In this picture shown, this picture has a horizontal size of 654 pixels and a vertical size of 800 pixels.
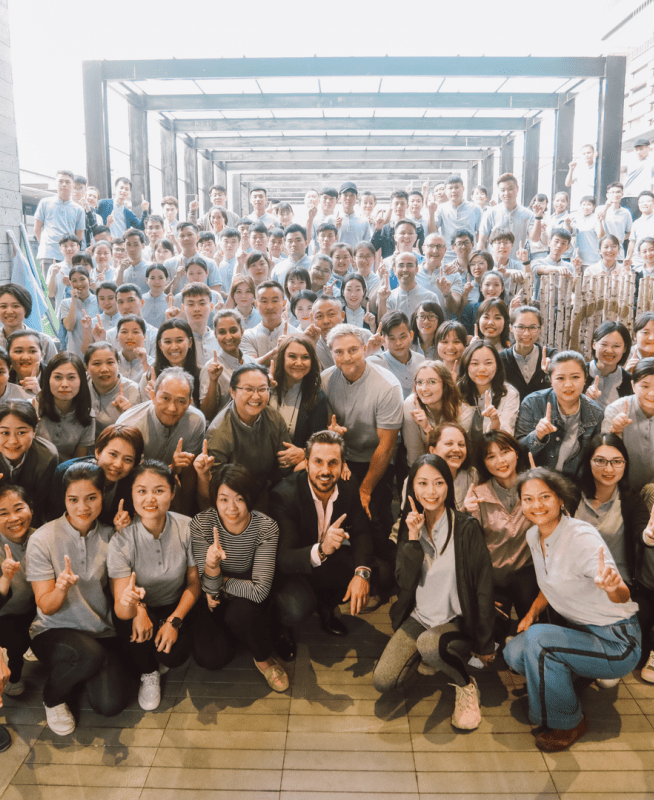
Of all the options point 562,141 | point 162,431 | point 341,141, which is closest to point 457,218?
point 562,141

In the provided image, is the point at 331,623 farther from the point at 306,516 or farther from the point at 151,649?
the point at 151,649

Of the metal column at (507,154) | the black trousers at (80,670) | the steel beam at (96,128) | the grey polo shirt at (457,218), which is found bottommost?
the black trousers at (80,670)

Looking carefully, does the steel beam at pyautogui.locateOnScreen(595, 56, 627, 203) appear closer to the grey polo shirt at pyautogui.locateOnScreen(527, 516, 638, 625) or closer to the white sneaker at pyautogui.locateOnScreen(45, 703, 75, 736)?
the grey polo shirt at pyautogui.locateOnScreen(527, 516, 638, 625)

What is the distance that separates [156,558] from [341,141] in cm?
1154

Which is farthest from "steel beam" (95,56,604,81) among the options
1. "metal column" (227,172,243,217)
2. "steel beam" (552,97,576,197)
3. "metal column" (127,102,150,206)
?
"metal column" (227,172,243,217)

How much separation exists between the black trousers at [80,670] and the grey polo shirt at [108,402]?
1.35 metres

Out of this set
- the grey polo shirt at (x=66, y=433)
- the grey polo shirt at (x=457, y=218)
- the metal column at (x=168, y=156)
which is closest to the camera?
the grey polo shirt at (x=66, y=433)

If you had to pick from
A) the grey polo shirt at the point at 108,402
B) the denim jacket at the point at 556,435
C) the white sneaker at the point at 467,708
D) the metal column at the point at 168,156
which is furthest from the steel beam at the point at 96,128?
the white sneaker at the point at 467,708

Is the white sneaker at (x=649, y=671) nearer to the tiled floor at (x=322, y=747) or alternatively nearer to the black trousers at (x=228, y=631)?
the tiled floor at (x=322, y=747)

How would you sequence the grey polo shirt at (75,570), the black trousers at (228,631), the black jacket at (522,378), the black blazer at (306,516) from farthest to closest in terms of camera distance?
1. the black jacket at (522,378)
2. the black blazer at (306,516)
3. the black trousers at (228,631)
4. the grey polo shirt at (75,570)

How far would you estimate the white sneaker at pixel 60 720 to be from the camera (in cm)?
253

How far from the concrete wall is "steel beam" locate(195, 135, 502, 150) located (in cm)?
648

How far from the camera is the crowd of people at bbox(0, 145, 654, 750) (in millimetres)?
2611

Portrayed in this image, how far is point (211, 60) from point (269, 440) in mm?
7107
